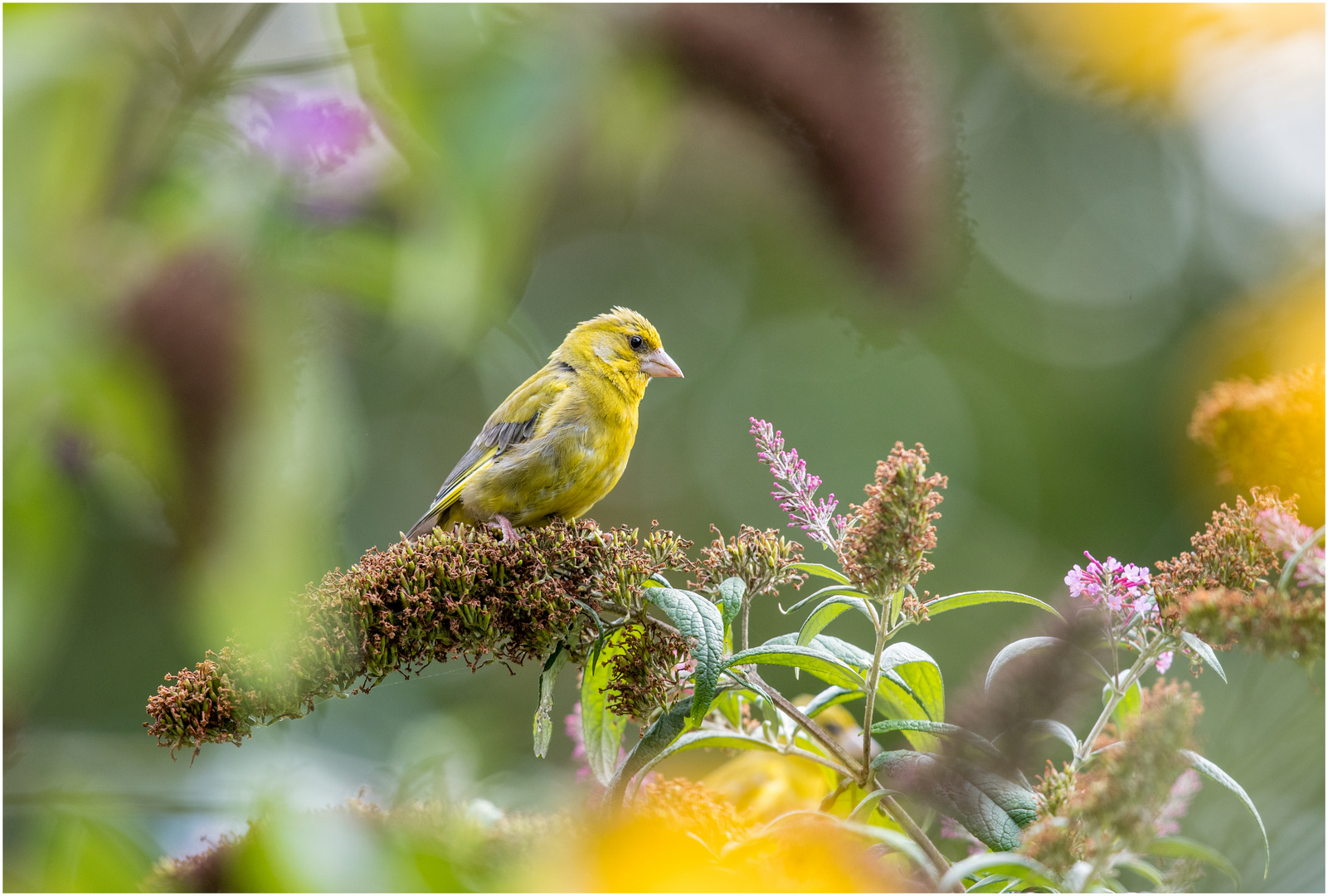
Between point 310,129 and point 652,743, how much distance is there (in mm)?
2190

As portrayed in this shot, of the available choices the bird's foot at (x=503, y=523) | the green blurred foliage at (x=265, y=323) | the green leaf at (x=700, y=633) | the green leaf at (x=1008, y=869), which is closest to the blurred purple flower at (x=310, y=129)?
the green blurred foliage at (x=265, y=323)

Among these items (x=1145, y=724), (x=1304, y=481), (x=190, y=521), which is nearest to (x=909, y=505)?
(x=1145, y=724)

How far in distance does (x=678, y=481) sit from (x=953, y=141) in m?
3.87

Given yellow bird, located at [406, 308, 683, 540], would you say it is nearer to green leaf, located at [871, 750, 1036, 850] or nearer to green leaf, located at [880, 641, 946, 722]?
green leaf, located at [880, 641, 946, 722]

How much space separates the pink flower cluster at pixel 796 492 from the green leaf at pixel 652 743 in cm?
37

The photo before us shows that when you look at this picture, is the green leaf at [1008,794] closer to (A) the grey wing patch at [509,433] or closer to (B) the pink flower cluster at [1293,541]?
(B) the pink flower cluster at [1293,541]

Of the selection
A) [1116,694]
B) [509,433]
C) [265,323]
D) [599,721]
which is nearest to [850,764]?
[1116,694]

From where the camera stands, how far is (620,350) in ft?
13.7

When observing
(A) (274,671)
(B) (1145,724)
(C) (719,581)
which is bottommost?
(B) (1145,724)

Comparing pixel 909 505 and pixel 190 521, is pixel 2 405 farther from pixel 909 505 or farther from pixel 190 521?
pixel 909 505

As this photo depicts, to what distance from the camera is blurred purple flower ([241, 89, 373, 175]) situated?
2.78 metres

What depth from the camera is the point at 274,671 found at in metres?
1.68

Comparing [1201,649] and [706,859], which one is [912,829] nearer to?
[706,859]

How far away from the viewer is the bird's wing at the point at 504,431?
12.0 feet
